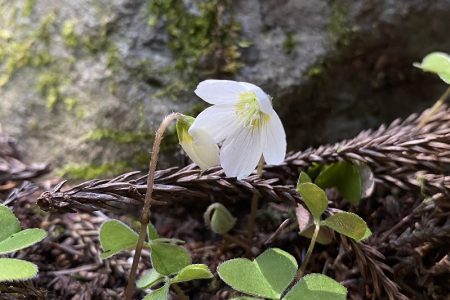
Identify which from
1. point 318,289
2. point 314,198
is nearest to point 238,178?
point 314,198

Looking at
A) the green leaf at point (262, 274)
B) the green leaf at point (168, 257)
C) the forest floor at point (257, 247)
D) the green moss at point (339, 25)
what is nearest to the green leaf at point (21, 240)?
the forest floor at point (257, 247)

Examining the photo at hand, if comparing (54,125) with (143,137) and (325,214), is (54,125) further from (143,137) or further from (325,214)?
(325,214)

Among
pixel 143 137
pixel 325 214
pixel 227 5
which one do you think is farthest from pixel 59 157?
pixel 325 214

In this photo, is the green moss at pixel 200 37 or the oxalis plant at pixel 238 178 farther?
the green moss at pixel 200 37

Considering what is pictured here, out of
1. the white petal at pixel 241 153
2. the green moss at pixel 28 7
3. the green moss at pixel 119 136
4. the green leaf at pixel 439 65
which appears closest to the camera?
the white petal at pixel 241 153

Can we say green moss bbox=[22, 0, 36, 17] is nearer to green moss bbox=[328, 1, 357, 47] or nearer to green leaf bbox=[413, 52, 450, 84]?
green moss bbox=[328, 1, 357, 47]

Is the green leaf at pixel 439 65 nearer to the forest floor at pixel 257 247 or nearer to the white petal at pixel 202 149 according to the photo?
the forest floor at pixel 257 247
